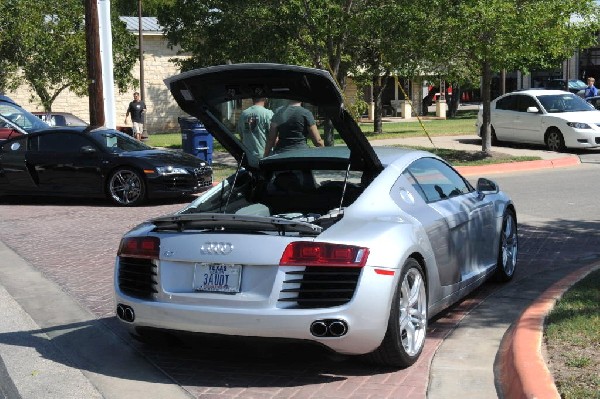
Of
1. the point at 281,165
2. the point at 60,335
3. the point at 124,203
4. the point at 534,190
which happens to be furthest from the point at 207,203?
the point at 534,190

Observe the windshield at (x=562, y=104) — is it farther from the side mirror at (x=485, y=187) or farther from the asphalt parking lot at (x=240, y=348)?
the side mirror at (x=485, y=187)

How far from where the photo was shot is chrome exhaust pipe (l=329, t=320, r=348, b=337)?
529 centimetres

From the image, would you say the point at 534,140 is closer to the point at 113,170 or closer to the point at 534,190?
the point at 534,190

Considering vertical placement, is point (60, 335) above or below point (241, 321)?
below

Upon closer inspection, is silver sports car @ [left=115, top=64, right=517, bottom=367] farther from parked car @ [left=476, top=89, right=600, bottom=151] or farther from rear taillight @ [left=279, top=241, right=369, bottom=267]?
parked car @ [left=476, top=89, right=600, bottom=151]

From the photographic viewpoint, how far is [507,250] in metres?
8.38

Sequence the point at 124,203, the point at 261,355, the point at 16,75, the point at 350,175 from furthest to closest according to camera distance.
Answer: the point at 16,75 → the point at 124,203 → the point at 350,175 → the point at 261,355

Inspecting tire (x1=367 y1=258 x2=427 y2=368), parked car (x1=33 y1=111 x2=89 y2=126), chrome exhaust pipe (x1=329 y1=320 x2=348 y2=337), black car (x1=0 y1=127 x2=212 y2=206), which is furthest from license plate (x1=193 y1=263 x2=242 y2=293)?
parked car (x1=33 y1=111 x2=89 y2=126)

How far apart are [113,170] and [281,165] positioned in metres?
8.48

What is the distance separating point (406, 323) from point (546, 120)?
18.5 metres

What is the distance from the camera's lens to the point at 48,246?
10992 mm

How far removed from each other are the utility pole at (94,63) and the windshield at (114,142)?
3715 millimetres

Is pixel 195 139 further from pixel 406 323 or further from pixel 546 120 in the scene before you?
pixel 406 323

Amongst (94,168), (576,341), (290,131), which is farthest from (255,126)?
(94,168)
